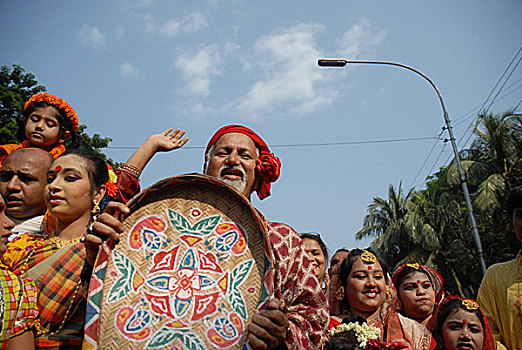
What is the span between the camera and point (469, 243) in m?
19.4

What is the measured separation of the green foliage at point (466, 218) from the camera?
625 inches

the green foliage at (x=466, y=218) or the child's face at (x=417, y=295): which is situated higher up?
the green foliage at (x=466, y=218)

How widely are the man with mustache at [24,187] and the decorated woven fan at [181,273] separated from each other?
138cm

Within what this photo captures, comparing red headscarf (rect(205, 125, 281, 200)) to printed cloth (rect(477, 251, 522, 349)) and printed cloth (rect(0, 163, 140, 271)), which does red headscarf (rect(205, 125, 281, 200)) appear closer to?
printed cloth (rect(0, 163, 140, 271))

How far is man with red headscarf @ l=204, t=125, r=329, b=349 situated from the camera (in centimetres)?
158

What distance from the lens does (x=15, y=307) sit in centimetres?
162

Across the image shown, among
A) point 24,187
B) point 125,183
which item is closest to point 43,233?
point 24,187

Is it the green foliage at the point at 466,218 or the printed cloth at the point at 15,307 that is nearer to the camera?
the printed cloth at the point at 15,307

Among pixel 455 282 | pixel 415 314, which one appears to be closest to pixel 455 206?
pixel 455 282

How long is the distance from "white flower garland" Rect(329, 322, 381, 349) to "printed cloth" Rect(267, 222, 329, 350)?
0.89 meters

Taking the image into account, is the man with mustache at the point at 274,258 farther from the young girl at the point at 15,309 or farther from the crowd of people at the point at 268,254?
the young girl at the point at 15,309

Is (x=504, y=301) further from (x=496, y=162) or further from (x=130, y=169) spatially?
(x=496, y=162)

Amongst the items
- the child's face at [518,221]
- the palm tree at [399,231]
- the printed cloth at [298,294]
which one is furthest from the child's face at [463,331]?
the palm tree at [399,231]

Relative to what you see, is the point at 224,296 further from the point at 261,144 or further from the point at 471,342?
the point at 471,342
